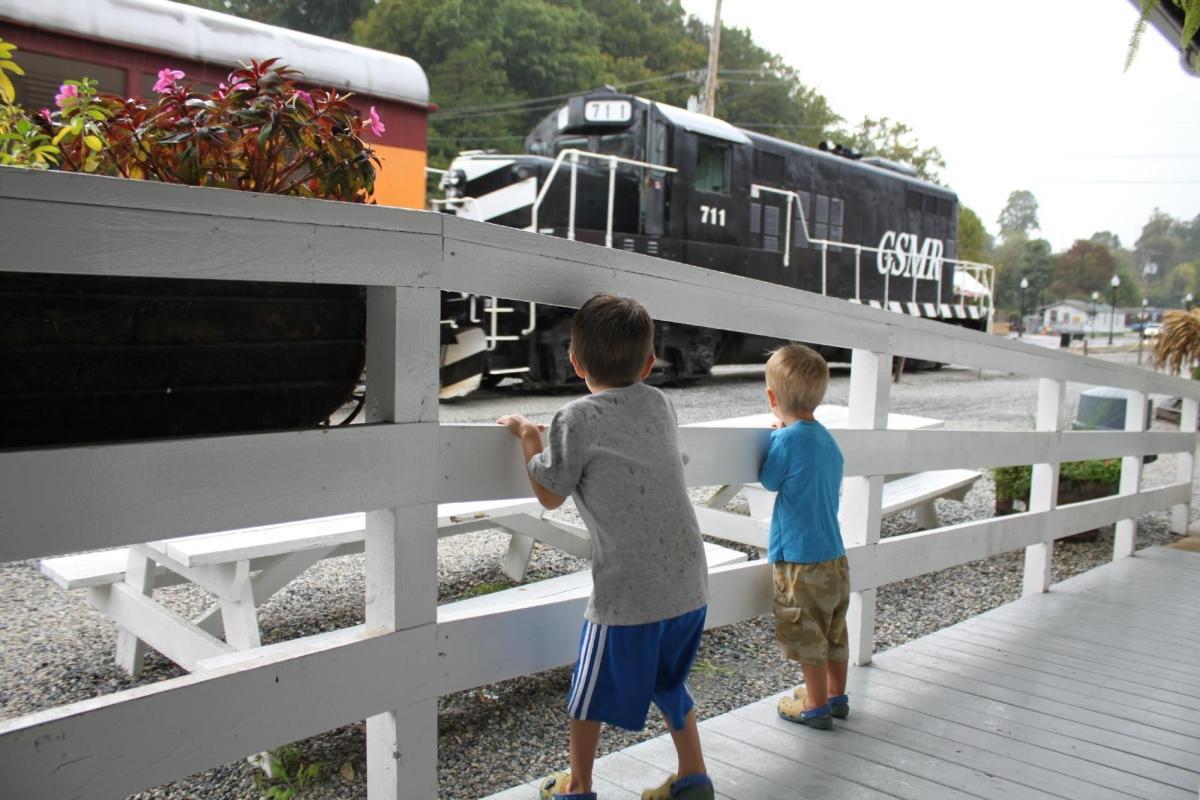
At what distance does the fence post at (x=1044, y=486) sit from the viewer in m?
3.96

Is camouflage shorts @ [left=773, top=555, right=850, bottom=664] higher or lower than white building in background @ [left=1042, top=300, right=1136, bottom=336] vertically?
lower

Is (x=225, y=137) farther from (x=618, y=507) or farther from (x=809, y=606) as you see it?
(x=809, y=606)

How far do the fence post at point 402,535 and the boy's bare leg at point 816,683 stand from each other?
44.7 inches

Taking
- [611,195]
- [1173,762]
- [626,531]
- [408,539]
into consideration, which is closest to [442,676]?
[408,539]

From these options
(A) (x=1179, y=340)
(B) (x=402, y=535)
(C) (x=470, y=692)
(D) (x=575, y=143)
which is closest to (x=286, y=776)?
(C) (x=470, y=692)

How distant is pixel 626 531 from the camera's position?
1.81 meters

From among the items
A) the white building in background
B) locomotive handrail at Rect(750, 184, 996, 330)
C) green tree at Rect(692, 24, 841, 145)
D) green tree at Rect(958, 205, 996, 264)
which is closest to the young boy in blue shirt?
locomotive handrail at Rect(750, 184, 996, 330)

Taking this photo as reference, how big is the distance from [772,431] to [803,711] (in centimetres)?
74

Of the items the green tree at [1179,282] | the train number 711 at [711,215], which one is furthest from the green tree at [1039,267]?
the train number 711 at [711,215]

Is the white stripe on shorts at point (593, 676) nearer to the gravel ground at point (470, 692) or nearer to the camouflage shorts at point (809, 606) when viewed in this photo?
the camouflage shorts at point (809, 606)

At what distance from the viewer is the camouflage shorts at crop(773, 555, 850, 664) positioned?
2.46m

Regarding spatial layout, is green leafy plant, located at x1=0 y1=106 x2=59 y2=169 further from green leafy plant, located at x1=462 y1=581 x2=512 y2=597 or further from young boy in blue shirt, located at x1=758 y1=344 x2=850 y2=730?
green leafy plant, located at x1=462 y1=581 x2=512 y2=597

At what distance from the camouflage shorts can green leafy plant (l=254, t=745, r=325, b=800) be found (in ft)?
4.54

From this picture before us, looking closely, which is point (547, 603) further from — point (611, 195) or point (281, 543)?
point (611, 195)
